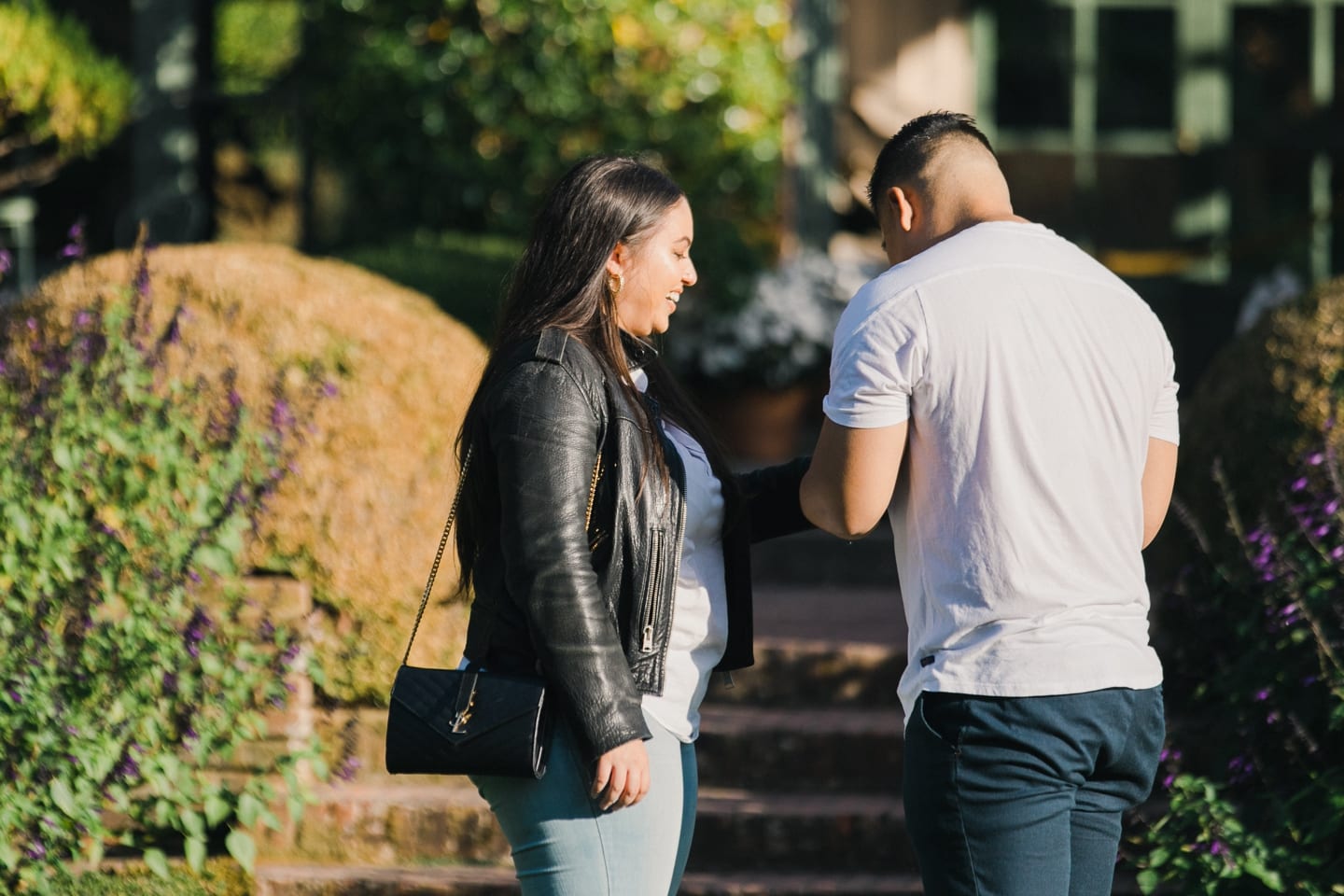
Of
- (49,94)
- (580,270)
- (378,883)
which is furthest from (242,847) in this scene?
(49,94)

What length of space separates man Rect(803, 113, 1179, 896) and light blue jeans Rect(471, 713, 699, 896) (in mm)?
399

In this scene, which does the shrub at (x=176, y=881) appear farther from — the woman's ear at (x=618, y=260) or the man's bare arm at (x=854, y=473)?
the man's bare arm at (x=854, y=473)

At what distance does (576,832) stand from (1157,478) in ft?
3.56

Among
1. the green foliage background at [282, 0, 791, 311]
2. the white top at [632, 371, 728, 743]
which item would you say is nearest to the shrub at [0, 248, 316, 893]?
the white top at [632, 371, 728, 743]

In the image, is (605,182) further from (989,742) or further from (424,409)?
(424,409)

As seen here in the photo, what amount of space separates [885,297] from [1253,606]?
6.77ft

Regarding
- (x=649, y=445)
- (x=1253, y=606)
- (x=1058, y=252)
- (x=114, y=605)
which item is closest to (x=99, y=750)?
(x=114, y=605)

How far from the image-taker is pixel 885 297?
→ 7.29 ft

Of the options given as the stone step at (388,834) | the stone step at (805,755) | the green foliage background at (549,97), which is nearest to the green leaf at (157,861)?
the stone step at (388,834)

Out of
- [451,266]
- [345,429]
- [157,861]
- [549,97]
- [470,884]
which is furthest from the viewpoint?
[549,97]

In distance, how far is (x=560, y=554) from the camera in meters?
2.28

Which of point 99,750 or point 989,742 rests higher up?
point 989,742

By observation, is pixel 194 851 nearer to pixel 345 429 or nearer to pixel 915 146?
pixel 345 429

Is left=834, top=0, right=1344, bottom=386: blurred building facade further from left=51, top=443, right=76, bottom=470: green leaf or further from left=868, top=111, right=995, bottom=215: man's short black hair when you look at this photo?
left=868, top=111, right=995, bottom=215: man's short black hair
